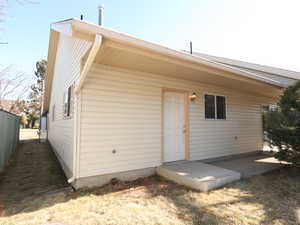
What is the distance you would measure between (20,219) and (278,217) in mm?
3832

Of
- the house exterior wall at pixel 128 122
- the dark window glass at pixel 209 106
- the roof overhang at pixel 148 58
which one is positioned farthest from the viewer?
the dark window glass at pixel 209 106

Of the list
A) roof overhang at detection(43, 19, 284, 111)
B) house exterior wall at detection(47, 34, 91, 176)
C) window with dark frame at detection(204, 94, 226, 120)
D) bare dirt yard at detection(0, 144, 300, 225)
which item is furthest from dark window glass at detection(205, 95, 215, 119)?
house exterior wall at detection(47, 34, 91, 176)

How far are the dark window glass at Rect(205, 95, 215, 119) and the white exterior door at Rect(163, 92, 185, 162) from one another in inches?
Result: 41.0

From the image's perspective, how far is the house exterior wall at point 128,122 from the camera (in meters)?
3.70

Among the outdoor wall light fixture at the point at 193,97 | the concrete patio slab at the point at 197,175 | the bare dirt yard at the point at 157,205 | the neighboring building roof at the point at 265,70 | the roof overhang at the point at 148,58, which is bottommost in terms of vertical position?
the bare dirt yard at the point at 157,205

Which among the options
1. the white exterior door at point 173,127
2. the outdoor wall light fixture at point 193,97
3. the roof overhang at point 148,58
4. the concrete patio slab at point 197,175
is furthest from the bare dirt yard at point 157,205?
the roof overhang at point 148,58

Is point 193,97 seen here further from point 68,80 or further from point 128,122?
point 68,80

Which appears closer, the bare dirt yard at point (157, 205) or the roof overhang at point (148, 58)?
the bare dirt yard at point (157, 205)

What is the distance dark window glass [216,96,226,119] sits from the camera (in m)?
6.09


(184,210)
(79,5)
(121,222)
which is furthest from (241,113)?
(79,5)

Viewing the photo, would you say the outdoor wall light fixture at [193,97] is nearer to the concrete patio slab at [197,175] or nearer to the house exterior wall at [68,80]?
the concrete patio slab at [197,175]

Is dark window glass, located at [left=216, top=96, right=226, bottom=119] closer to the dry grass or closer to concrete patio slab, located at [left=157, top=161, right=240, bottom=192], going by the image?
concrete patio slab, located at [left=157, top=161, right=240, bottom=192]

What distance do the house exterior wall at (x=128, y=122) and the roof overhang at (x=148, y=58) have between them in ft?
1.01

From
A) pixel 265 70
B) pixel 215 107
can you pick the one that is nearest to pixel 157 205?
pixel 215 107
